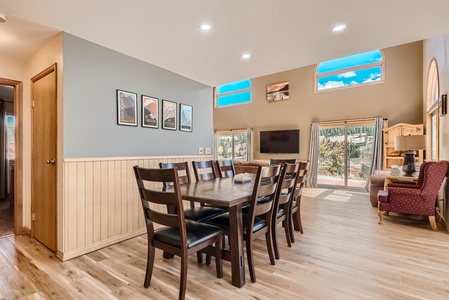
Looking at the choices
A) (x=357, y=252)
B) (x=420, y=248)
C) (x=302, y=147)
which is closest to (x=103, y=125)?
(x=357, y=252)

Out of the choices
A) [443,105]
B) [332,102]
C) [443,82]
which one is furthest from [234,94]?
[443,105]

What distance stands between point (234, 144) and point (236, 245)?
7507 mm

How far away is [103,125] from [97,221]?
1116 mm

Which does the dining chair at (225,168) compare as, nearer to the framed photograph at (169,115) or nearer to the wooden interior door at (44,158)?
the framed photograph at (169,115)

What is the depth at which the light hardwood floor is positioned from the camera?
181 cm

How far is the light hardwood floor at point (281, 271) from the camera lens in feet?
5.94

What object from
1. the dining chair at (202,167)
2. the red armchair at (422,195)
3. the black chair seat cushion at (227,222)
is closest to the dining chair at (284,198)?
the black chair seat cushion at (227,222)

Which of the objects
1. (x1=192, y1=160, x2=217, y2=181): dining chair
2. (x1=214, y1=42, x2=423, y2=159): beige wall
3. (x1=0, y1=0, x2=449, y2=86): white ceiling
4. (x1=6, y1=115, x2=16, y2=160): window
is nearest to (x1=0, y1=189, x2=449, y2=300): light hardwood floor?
(x1=192, y1=160, x2=217, y2=181): dining chair

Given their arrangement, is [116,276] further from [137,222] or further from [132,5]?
[132,5]

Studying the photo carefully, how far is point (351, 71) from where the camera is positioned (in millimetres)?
6891

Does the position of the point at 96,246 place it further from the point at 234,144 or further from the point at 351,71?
the point at 351,71

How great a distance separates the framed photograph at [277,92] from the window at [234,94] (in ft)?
2.91

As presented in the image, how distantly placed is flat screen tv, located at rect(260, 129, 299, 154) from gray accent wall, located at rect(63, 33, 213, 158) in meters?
4.83

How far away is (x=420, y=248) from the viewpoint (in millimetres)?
2611
